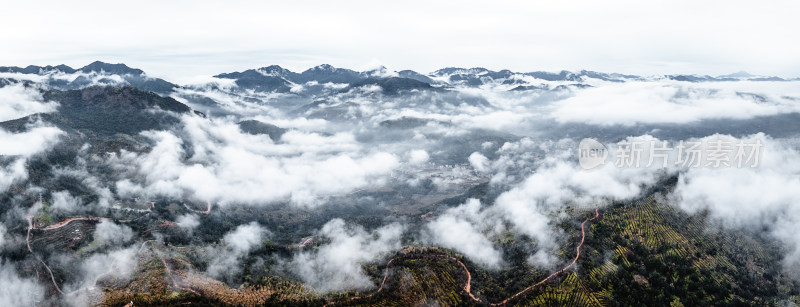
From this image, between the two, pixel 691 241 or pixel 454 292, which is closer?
pixel 454 292

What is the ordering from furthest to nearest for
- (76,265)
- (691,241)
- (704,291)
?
(691,241) < (76,265) < (704,291)

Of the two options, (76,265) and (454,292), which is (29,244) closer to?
(76,265)

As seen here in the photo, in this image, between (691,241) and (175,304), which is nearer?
(175,304)

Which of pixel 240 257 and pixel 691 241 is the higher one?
pixel 691 241

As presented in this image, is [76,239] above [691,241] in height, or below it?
below

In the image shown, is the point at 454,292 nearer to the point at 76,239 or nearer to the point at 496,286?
the point at 496,286

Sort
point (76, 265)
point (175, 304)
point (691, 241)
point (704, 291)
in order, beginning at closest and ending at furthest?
point (175, 304)
point (704, 291)
point (76, 265)
point (691, 241)

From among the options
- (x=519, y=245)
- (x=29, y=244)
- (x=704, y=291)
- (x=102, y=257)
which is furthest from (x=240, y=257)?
(x=704, y=291)

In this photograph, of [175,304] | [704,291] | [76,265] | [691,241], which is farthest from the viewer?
[691,241]

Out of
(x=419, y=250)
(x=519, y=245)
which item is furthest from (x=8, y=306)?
(x=519, y=245)
